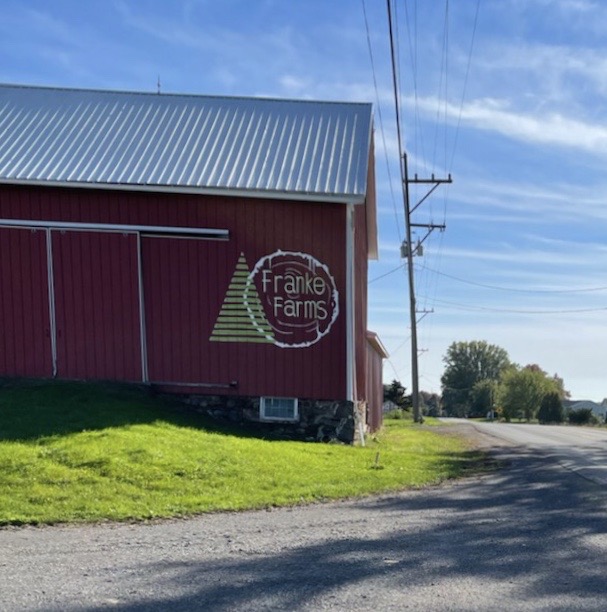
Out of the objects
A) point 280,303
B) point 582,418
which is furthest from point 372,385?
point 582,418

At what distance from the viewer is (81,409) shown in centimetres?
1141

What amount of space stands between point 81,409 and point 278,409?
4.19 meters

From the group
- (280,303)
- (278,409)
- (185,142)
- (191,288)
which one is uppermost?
(185,142)

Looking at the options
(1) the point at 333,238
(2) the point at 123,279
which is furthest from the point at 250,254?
(2) the point at 123,279

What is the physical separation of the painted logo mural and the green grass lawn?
2.14m

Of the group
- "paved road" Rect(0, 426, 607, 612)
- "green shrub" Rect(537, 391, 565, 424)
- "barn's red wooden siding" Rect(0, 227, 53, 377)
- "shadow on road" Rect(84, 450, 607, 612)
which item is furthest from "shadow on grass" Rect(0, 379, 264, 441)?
"green shrub" Rect(537, 391, 565, 424)

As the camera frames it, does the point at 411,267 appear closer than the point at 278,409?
No

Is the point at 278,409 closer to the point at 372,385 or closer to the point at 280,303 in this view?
the point at 280,303

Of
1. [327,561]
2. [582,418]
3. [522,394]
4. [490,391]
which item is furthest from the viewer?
[490,391]

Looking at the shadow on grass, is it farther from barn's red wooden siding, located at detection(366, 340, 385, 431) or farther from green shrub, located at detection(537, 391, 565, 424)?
green shrub, located at detection(537, 391, 565, 424)

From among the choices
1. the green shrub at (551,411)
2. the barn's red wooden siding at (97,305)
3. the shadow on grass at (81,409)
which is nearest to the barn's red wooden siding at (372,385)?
the shadow on grass at (81,409)

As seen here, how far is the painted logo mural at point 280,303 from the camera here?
45.4 feet

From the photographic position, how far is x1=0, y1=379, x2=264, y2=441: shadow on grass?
33.2ft

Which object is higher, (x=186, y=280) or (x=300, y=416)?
(x=186, y=280)
